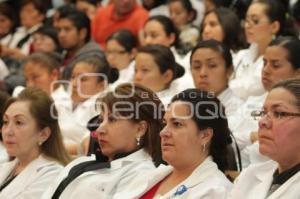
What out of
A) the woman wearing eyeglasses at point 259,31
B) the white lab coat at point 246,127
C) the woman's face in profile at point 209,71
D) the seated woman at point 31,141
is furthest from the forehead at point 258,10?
the seated woman at point 31,141

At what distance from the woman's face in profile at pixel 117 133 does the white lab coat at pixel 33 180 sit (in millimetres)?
363

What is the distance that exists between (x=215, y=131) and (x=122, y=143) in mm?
492

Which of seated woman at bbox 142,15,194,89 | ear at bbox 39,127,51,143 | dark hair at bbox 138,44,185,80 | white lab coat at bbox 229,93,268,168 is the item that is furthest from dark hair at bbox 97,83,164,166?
seated woman at bbox 142,15,194,89

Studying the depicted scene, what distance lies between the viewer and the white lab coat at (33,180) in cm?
391

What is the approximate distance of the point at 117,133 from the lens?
3.71m

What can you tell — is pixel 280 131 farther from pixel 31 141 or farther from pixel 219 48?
pixel 219 48

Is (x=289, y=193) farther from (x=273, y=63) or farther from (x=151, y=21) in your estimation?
(x=151, y=21)

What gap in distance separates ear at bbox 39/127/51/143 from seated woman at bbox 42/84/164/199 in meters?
0.37

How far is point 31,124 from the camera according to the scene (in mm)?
4074

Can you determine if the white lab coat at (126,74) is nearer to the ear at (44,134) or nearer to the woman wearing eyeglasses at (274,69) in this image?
the woman wearing eyeglasses at (274,69)

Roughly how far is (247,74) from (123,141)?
1.61 metres

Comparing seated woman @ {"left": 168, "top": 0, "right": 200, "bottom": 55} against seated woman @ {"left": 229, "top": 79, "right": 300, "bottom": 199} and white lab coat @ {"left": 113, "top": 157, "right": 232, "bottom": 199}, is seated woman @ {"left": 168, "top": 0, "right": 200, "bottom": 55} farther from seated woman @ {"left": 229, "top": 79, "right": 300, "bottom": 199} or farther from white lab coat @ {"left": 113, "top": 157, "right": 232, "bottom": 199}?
seated woman @ {"left": 229, "top": 79, "right": 300, "bottom": 199}

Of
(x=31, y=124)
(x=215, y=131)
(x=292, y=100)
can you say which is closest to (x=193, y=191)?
(x=215, y=131)

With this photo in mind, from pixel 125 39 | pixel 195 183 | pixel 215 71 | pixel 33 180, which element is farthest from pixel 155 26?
pixel 195 183
